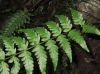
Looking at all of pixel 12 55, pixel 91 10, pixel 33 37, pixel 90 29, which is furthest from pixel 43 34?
pixel 91 10

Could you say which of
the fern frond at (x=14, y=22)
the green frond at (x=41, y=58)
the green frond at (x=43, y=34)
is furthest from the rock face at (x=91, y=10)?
the green frond at (x=41, y=58)

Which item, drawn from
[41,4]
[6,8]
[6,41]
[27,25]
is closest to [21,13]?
[27,25]

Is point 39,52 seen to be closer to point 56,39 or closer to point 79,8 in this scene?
point 56,39

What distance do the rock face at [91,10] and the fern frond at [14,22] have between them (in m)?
0.80

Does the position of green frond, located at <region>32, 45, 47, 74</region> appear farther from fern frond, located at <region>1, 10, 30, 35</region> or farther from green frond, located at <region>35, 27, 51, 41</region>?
fern frond, located at <region>1, 10, 30, 35</region>

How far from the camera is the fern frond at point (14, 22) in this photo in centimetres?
310

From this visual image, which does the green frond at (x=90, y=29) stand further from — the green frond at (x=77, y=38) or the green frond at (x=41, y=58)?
the green frond at (x=41, y=58)

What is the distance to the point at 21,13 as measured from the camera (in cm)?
338

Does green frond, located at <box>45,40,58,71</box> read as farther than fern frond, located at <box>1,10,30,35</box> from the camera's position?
No

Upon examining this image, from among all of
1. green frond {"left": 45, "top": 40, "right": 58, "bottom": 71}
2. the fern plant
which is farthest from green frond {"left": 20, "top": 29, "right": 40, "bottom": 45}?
green frond {"left": 45, "top": 40, "right": 58, "bottom": 71}

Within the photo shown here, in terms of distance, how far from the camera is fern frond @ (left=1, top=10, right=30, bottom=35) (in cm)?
310

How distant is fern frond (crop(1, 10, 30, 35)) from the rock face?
2.63 feet

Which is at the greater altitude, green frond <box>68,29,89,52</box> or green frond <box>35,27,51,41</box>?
green frond <box>35,27,51,41</box>

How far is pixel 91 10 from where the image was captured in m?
3.46
